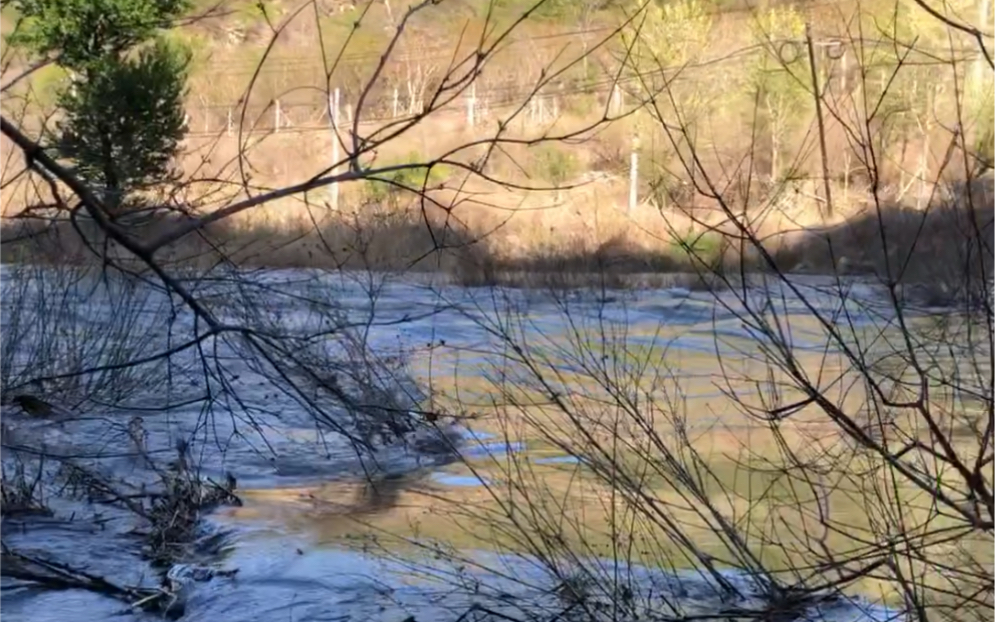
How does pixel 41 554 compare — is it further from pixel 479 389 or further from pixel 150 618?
pixel 479 389

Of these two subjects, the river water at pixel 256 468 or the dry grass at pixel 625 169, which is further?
the river water at pixel 256 468

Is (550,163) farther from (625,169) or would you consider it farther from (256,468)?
(256,468)

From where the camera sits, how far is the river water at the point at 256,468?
4059mm

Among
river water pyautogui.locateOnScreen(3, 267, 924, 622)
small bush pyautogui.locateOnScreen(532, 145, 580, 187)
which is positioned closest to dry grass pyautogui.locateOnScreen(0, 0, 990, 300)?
small bush pyautogui.locateOnScreen(532, 145, 580, 187)

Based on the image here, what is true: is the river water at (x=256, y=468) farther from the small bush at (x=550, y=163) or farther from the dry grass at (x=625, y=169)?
the small bush at (x=550, y=163)

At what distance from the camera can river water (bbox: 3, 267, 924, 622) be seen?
13.3ft

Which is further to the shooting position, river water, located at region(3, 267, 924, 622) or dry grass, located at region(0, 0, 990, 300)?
river water, located at region(3, 267, 924, 622)

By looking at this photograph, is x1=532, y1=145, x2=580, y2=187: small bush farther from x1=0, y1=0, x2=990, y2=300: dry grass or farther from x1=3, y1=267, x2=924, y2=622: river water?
x1=3, y1=267, x2=924, y2=622: river water

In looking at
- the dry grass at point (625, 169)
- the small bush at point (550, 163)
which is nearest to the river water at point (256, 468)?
the dry grass at point (625, 169)

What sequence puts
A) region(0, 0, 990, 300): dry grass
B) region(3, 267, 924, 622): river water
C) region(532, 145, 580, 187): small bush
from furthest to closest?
region(3, 267, 924, 622): river water → region(532, 145, 580, 187): small bush → region(0, 0, 990, 300): dry grass

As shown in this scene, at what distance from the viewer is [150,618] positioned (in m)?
4.50

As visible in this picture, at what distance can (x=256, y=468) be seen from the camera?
679cm

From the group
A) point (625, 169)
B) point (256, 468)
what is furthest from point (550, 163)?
point (256, 468)

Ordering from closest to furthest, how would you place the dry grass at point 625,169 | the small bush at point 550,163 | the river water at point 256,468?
the dry grass at point 625,169 < the small bush at point 550,163 < the river water at point 256,468
